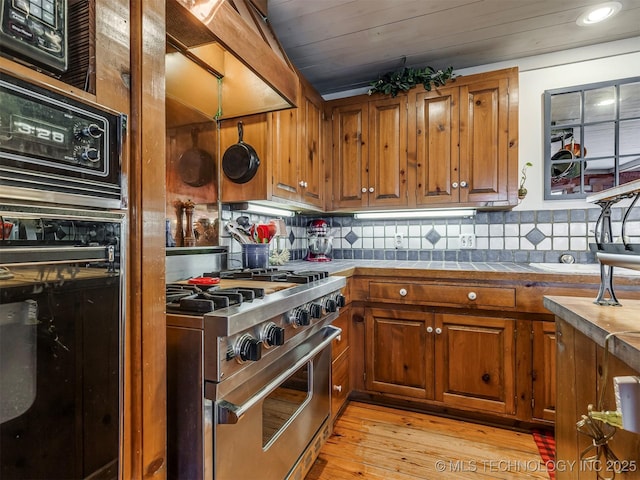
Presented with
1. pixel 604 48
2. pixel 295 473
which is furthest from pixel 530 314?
pixel 604 48

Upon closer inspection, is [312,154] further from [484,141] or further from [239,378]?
[239,378]

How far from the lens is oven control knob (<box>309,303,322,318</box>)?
1267 millimetres

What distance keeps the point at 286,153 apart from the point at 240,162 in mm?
304

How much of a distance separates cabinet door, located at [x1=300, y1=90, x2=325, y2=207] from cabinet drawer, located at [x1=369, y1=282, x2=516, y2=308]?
76 cm

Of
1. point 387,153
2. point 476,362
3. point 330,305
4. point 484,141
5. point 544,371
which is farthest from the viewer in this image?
point 387,153

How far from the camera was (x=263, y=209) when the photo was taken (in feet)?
6.93

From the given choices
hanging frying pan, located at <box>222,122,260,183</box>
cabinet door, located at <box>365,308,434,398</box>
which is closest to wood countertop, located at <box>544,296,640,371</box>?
cabinet door, located at <box>365,308,434,398</box>

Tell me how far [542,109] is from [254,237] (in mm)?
2224

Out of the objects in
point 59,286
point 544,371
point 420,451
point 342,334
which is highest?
point 59,286

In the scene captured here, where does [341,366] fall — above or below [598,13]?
below

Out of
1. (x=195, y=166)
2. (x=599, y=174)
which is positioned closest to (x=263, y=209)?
(x=195, y=166)

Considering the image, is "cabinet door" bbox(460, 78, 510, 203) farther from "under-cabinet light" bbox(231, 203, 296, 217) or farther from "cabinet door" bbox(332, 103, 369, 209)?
"under-cabinet light" bbox(231, 203, 296, 217)

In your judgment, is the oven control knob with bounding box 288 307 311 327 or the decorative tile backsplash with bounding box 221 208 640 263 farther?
the decorative tile backsplash with bounding box 221 208 640 263

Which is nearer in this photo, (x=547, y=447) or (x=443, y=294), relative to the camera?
(x=547, y=447)
